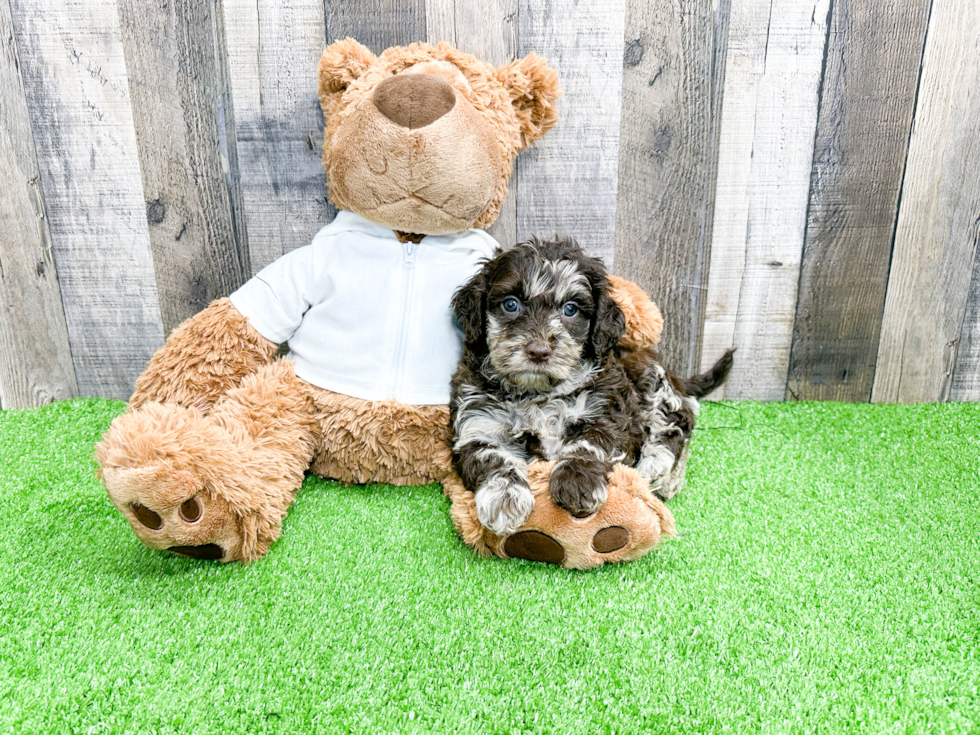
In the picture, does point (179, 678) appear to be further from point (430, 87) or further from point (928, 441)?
point (928, 441)

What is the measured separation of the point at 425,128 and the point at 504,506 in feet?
3.77

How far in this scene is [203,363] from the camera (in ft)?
7.47

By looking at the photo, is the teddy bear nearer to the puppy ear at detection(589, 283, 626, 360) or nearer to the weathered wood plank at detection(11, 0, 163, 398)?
the puppy ear at detection(589, 283, 626, 360)

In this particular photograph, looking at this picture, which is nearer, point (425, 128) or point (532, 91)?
point (425, 128)

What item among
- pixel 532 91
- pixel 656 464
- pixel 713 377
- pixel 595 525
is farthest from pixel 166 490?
pixel 713 377

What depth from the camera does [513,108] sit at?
229 centimetres

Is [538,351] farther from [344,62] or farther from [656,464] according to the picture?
[344,62]

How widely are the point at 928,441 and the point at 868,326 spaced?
544 mm

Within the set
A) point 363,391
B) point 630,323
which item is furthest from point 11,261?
point 630,323

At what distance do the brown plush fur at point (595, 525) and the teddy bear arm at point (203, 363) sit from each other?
105 centimetres

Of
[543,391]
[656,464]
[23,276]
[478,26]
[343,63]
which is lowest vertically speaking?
[656,464]

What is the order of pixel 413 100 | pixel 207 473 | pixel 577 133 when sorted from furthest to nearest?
pixel 577 133
pixel 413 100
pixel 207 473

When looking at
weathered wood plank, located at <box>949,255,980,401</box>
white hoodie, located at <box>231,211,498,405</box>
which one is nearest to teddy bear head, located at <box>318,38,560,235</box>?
white hoodie, located at <box>231,211,498,405</box>

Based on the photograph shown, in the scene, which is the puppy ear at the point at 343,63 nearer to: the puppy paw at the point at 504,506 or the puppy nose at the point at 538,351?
the puppy nose at the point at 538,351
